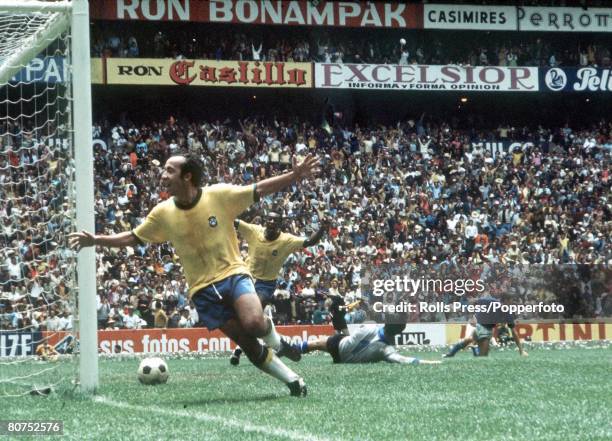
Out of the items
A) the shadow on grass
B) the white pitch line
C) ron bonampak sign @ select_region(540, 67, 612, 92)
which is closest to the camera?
the white pitch line

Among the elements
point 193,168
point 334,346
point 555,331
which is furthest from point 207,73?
point 193,168

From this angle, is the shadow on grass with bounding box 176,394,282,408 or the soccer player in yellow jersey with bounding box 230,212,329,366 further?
the soccer player in yellow jersey with bounding box 230,212,329,366

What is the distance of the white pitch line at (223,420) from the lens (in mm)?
6708

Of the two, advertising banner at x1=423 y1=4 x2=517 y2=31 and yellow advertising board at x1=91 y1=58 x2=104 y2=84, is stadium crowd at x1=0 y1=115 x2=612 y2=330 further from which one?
advertising banner at x1=423 y1=4 x2=517 y2=31

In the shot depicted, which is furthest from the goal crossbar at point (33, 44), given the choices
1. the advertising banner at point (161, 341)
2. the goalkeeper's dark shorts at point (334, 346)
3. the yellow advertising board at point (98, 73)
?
the yellow advertising board at point (98, 73)

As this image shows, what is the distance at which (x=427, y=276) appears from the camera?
91.0 ft

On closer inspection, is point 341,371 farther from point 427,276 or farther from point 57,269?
point 427,276

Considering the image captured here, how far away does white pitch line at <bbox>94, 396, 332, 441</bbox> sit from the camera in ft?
Result: 22.0

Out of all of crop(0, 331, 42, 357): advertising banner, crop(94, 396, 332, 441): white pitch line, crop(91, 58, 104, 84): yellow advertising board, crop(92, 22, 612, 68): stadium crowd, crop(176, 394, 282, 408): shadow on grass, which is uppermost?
crop(92, 22, 612, 68): stadium crowd

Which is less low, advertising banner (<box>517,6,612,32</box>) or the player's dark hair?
advertising banner (<box>517,6,612,32</box>)

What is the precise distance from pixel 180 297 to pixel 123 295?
1.35 m

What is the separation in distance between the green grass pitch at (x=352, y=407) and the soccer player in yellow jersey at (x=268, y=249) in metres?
3.24

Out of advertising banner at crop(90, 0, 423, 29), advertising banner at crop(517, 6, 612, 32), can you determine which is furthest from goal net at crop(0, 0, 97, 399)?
advertising banner at crop(517, 6, 612, 32)

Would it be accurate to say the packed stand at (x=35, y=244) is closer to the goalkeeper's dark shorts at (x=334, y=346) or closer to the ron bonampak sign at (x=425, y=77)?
the goalkeeper's dark shorts at (x=334, y=346)
